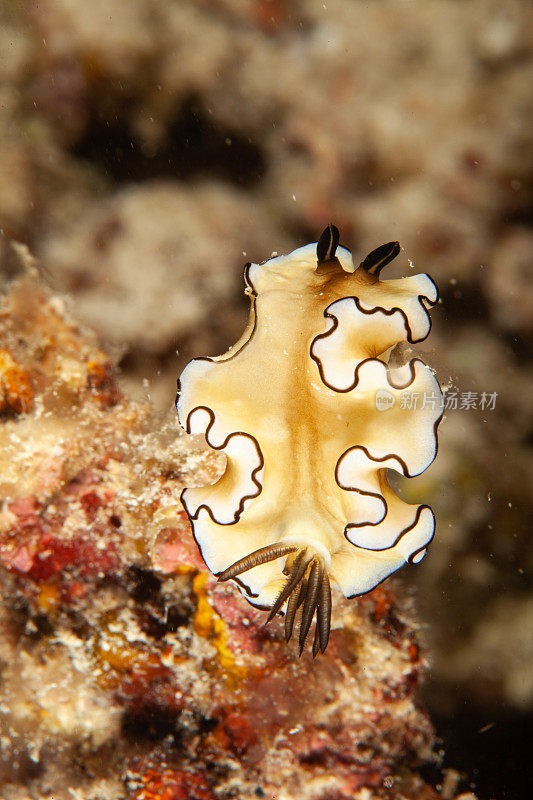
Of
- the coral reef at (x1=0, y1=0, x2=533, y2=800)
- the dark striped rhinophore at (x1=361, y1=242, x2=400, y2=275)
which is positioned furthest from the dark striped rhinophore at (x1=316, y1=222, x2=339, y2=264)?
the coral reef at (x1=0, y1=0, x2=533, y2=800)

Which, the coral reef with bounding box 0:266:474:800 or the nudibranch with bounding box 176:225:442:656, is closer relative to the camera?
the nudibranch with bounding box 176:225:442:656

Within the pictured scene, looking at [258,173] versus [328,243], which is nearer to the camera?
[328,243]

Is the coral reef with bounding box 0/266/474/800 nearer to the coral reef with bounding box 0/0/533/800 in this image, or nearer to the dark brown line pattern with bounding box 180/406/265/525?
the coral reef with bounding box 0/0/533/800

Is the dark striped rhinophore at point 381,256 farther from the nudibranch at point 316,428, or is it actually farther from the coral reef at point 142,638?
the coral reef at point 142,638

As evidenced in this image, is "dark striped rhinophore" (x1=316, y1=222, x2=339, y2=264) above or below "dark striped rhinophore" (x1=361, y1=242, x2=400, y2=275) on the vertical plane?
above

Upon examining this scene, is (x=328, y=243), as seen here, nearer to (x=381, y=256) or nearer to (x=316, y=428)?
(x=381, y=256)

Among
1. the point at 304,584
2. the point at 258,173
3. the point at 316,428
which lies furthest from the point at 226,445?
the point at 258,173

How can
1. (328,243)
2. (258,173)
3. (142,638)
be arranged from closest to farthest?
1. (328,243)
2. (258,173)
3. (142,638)

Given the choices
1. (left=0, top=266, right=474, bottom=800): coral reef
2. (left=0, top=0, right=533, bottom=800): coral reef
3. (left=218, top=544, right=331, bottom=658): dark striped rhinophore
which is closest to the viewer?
(left=218, top=544, right=331, bottom=658): dark striped rhinophore
